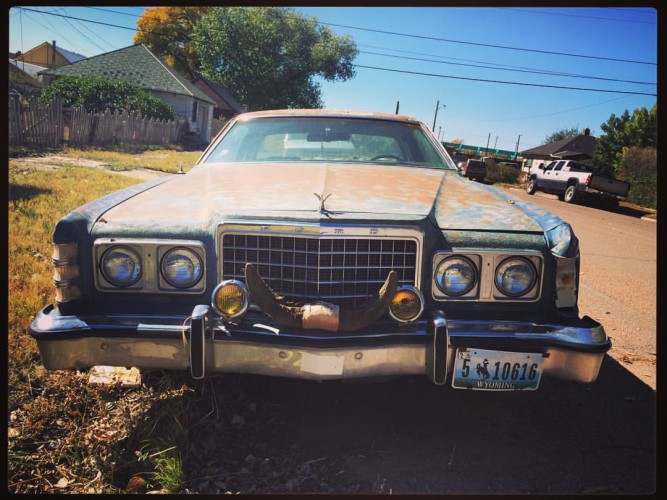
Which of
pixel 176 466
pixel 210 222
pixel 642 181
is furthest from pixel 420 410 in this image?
pixel 642 181

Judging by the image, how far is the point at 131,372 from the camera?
2838 millimetres

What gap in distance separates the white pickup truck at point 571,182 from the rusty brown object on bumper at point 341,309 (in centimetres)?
1728

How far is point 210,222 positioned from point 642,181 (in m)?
19.0

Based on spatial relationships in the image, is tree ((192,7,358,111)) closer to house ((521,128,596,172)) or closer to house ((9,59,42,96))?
house ((9,59,42,96))

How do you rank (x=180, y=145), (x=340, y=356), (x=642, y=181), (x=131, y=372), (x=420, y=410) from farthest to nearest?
1. (x=180, y=145)
2. (x=642, y=181)
3. (x=131, y=372)
4. (x=420, y=410)
5. (x=340, y=356)

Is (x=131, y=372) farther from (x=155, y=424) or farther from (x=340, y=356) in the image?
(x=340, y=356)

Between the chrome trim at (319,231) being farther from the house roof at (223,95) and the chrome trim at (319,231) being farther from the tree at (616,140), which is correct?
the house roof at (223,95)

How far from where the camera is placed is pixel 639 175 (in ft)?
57.6

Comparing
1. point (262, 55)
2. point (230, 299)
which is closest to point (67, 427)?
point (230, 299)

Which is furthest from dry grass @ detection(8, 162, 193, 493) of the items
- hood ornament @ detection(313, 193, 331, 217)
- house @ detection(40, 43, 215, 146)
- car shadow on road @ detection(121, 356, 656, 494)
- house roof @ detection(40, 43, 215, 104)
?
house roof @ detection(40, 43, 215, 104)

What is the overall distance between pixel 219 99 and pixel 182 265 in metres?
37.1

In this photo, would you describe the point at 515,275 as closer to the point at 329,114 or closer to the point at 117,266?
the point at 117,266

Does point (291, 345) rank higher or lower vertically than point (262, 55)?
lower

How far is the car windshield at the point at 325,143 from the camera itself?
136 inches
